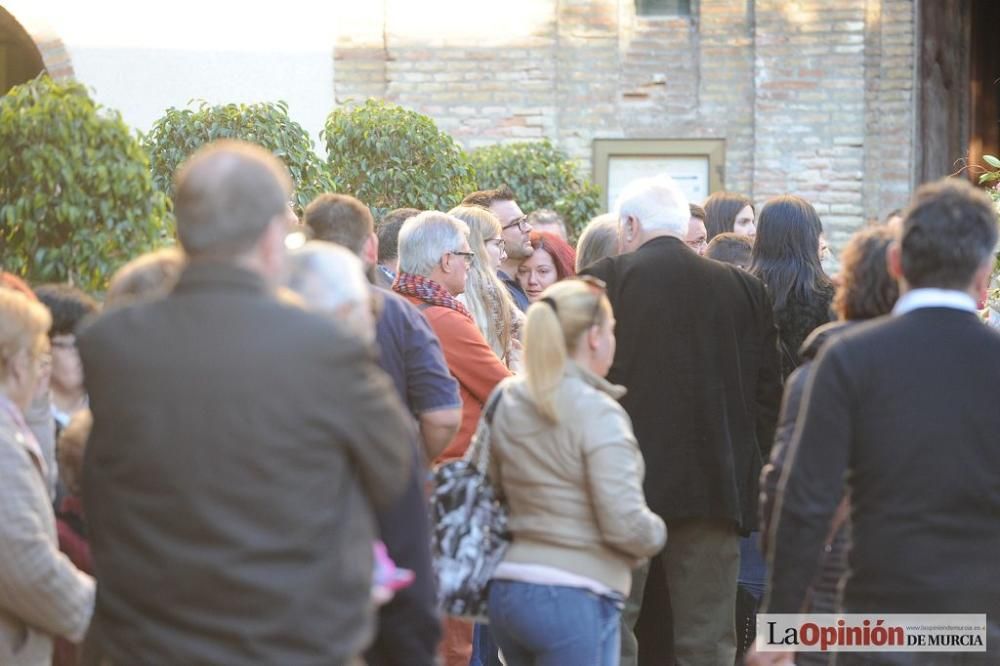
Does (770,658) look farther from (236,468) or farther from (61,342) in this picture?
(61,342)

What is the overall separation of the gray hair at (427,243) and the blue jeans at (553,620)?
1.71 metres

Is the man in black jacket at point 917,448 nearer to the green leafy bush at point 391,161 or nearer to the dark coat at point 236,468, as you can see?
the dark coat at point 236,468

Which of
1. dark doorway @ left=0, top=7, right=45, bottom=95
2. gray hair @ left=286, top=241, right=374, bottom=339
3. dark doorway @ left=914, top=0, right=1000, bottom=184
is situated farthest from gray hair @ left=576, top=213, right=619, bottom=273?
dark doorway @ left=0, top=7, right=45, bottom=95

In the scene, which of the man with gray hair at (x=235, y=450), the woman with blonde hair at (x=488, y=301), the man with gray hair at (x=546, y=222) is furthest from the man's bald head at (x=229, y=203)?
the man with gray hair at (x=546, y=222)

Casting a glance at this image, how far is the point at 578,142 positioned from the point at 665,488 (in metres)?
8.51

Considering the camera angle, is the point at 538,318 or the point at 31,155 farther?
the point at 31,155

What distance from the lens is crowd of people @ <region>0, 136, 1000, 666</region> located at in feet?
10.0

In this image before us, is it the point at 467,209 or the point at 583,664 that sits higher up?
the point at 467,209

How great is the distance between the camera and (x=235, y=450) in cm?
303

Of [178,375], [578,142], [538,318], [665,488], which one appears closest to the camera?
[178,375]

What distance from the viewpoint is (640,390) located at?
6387 mm

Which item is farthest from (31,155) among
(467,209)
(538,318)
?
(538,318)

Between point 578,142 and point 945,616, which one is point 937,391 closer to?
point 945,616

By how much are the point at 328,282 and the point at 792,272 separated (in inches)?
156
